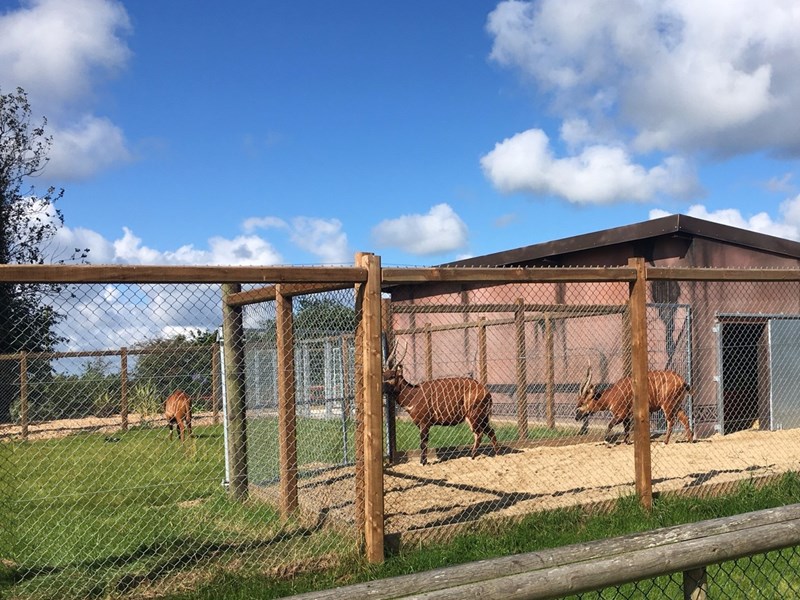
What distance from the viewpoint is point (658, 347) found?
13906 millimetres

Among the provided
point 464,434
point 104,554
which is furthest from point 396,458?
point 104,554

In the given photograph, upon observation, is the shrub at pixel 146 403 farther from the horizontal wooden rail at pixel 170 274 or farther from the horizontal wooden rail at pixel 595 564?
the horizontal wooden rail at pixel 595 564

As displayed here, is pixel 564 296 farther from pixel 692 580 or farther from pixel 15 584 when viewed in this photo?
Result: pixel 692 580

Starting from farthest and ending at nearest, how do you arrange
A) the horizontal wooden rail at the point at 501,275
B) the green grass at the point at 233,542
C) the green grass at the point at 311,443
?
the green grass at the point at 311,443 → the horizontal wooden rail at the point at 501,275 → the green grass at the point at 233,542

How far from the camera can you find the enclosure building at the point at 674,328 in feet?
44.2

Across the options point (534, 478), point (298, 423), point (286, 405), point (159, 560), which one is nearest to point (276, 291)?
point (286, 405)

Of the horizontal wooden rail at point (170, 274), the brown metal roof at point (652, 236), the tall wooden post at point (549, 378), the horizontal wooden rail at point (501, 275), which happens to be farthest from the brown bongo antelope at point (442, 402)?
the horizontal wooden rail at point (170, 274)

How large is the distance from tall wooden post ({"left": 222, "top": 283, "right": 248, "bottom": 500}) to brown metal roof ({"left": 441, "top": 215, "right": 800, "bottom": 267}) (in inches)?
327

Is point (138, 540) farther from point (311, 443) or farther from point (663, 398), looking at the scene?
point (663, 398)

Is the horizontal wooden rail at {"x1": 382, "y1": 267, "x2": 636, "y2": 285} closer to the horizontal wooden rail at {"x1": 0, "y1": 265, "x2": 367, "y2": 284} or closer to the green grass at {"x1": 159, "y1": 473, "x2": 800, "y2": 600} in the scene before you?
the horizontal wooden rail at {"x1": 0, "y1": 265, "x2": 367, "y2": 284}

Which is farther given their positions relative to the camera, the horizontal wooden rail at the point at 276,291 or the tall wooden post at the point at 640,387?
the tall wooden post at the point at 640,387

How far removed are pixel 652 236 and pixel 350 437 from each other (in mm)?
6562

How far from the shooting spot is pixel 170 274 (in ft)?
15.8

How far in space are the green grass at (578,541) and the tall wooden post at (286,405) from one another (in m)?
1.53
